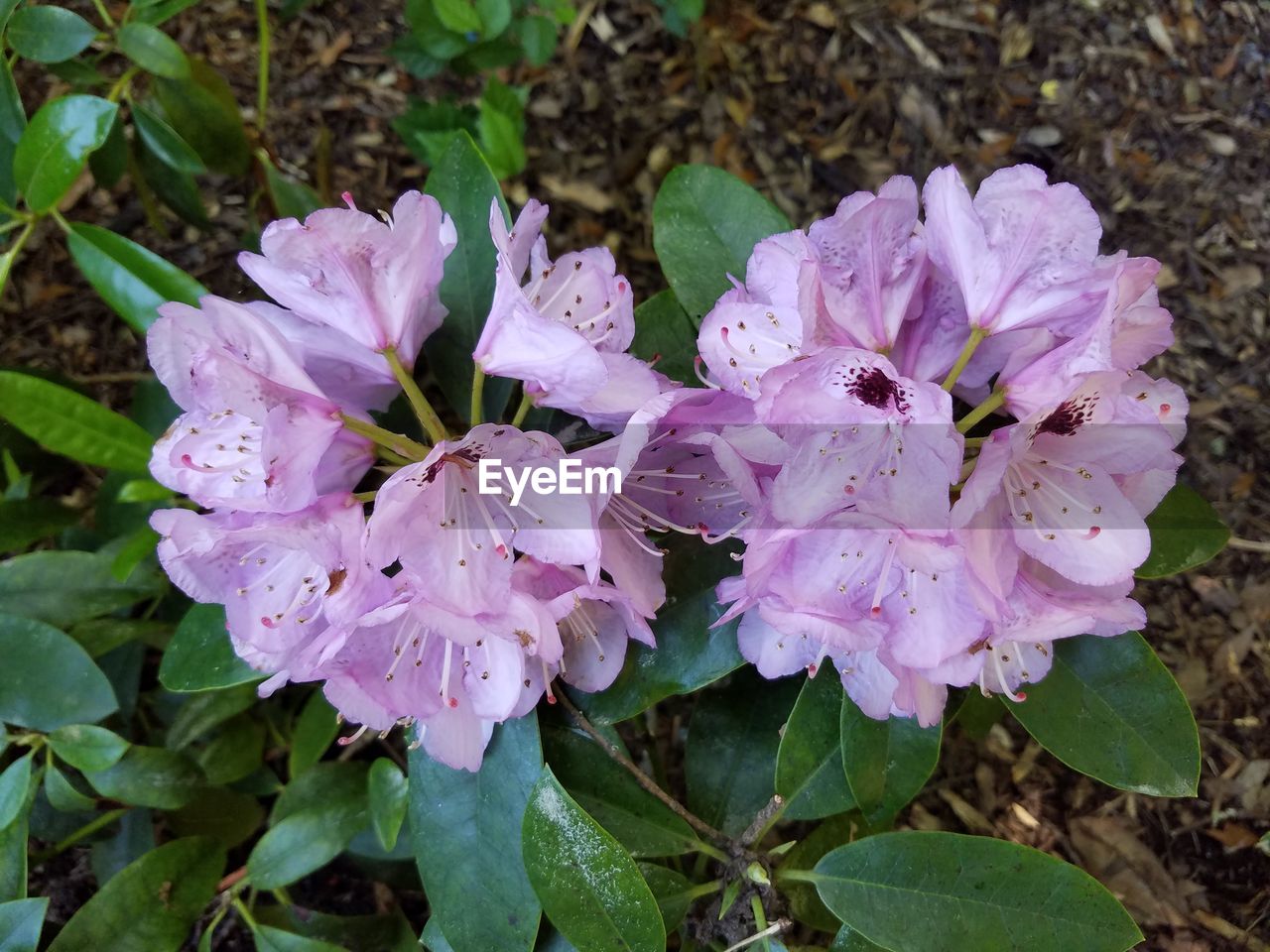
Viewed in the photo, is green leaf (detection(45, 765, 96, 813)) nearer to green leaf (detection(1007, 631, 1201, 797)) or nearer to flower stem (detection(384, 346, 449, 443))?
flower stem (detection(384, 346, 449, 443))

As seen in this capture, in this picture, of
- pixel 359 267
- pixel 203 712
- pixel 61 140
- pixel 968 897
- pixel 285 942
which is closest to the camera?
pixel 359 267

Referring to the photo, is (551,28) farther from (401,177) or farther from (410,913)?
(410,913)

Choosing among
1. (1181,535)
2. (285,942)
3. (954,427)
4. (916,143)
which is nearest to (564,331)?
(954,427)

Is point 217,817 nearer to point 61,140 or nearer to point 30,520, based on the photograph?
point 30,520

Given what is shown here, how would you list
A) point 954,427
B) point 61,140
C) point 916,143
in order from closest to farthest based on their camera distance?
point 954,427, point 61,140, point 916,143

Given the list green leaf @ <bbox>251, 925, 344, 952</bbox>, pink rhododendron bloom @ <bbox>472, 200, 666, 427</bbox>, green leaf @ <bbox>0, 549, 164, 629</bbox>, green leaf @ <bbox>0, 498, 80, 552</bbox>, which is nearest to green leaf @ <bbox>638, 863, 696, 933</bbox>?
green leaf @ <bbox>251, 925, 344, 952</bbox>
